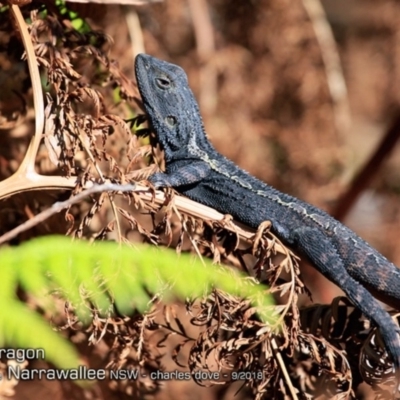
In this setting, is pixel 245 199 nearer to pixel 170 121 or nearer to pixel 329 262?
pixel 329 262

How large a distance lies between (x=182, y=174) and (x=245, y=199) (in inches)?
16.3

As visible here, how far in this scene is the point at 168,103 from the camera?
13.4 feet

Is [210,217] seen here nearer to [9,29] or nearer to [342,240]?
[342,240]

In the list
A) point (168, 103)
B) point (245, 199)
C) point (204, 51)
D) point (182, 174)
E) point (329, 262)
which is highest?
point (204, 51)

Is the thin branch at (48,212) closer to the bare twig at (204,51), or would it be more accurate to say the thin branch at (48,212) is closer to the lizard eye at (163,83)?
the lizard eye at (163,83)

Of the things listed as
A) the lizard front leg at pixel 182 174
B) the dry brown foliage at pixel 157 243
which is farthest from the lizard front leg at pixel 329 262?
the lizard front leg at pixel 182 174

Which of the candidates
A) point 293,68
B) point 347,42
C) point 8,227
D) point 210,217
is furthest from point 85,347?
point 347,42

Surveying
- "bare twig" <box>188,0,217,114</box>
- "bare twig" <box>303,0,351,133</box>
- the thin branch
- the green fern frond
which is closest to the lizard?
the thin branch

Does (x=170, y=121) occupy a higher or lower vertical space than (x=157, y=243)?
higher

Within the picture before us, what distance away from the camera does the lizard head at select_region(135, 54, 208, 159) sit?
4.01 meters

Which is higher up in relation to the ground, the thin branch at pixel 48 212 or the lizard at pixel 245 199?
the thin branch at pixel 48 212

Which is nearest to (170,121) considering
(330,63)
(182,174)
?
(182,174)

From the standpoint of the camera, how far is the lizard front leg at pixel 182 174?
3510 mm

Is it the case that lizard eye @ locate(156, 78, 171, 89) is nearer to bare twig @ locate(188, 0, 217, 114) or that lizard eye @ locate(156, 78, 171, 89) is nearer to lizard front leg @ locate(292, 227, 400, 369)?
lizard front leg @ locate(292, 227, 400, 369)
